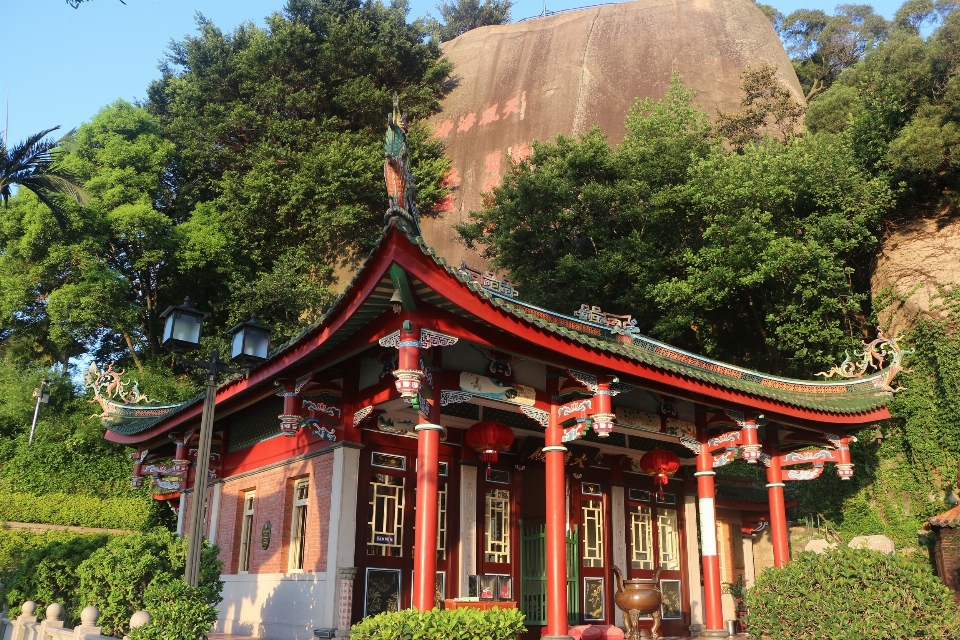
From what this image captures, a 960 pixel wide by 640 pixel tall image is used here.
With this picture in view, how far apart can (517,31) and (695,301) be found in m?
27.1

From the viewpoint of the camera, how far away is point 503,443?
1104 centimetres

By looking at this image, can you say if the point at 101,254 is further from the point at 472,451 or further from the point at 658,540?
the point at 658,540

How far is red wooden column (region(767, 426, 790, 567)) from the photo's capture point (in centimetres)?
1255

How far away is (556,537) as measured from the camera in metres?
9.57

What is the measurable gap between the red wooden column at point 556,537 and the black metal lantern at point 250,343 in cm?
403

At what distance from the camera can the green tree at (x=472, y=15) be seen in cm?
4947

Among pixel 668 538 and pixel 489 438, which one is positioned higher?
pixel 489 438

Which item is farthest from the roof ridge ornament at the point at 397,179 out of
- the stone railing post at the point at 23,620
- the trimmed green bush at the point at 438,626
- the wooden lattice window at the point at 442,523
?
the stone railing post at the point at 23,620

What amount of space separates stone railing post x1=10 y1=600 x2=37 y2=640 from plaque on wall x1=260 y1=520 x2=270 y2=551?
3178 millimetres

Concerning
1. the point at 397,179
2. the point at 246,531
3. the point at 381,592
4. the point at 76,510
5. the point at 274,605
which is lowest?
the point at 274,605

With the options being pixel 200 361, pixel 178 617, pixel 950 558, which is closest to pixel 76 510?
pixel 200 361

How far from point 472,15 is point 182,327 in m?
46.7

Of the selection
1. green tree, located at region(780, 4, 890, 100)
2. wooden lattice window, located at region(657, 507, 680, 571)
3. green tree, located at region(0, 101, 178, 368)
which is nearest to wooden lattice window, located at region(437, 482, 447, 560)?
wooden lattice window, located at region(657, 507, 680, 571)

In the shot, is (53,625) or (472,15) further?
(472,15)
